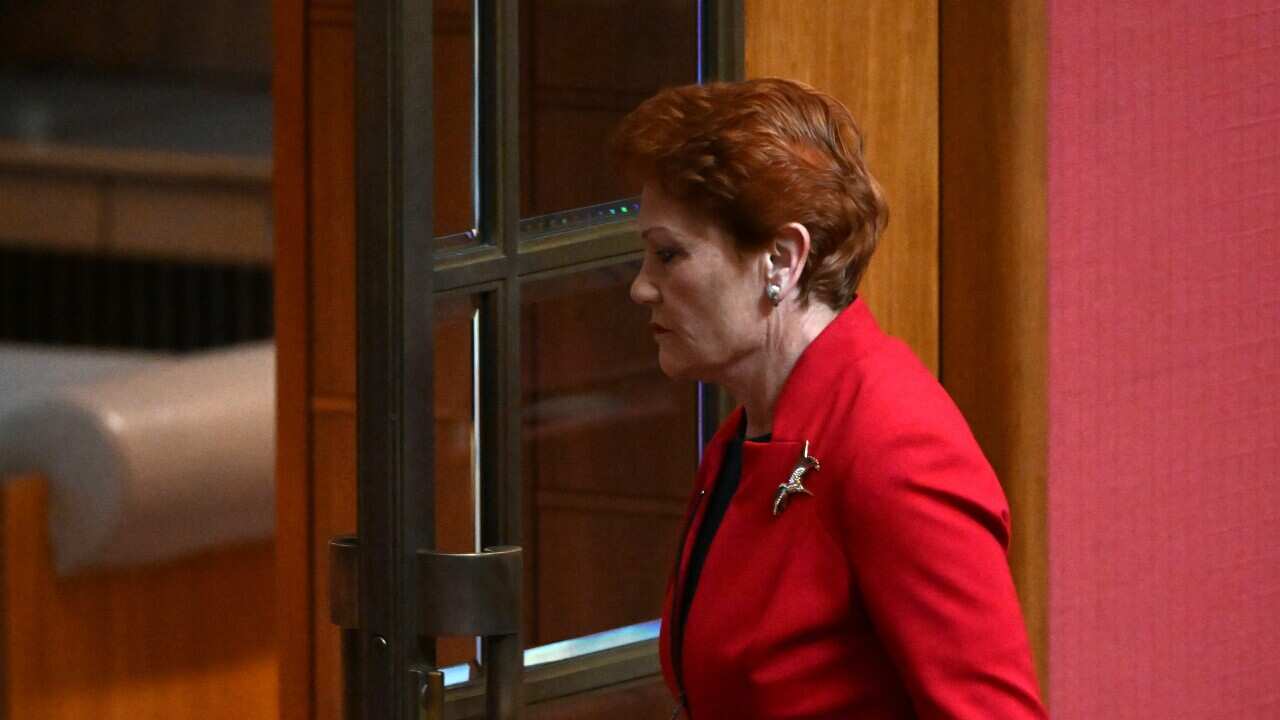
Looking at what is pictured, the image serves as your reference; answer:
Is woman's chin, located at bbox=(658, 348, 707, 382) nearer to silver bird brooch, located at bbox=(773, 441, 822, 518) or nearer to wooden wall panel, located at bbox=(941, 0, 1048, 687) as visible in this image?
silver bird brooch, located at bbox=(773, 441, 822, 518)

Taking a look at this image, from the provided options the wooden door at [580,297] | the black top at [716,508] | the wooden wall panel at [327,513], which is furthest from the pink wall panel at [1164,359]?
the wooden wall panel at [327,513]

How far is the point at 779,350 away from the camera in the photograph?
136 cm

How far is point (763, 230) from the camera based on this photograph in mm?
1324

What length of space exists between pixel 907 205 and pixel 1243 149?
1.53 ft

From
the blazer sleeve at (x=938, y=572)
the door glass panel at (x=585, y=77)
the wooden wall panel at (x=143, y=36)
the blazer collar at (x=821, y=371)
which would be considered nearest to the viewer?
the blazer sleeve at (x=938, y=572)

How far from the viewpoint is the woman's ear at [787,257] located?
52.2 inches

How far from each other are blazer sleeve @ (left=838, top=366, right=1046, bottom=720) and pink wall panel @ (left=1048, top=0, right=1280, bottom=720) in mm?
827

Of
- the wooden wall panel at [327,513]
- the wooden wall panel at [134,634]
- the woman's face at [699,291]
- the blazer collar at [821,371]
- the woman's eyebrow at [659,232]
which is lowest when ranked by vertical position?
the wooden wall panel at [134,634]

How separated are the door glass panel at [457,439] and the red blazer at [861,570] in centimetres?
22

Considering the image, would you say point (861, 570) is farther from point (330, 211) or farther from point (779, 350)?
point (330, 211)

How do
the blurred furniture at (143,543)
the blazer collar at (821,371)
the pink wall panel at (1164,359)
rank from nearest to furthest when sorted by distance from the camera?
the blazer collar at (821,371), the pink wall panel at (1164,359), the blurred furniture at (143,543)

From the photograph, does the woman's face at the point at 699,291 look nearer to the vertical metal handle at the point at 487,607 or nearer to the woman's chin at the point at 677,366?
the woman's chin at the point at 677,366

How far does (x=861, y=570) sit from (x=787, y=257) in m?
0.25

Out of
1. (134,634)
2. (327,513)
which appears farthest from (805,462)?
(134,634)
